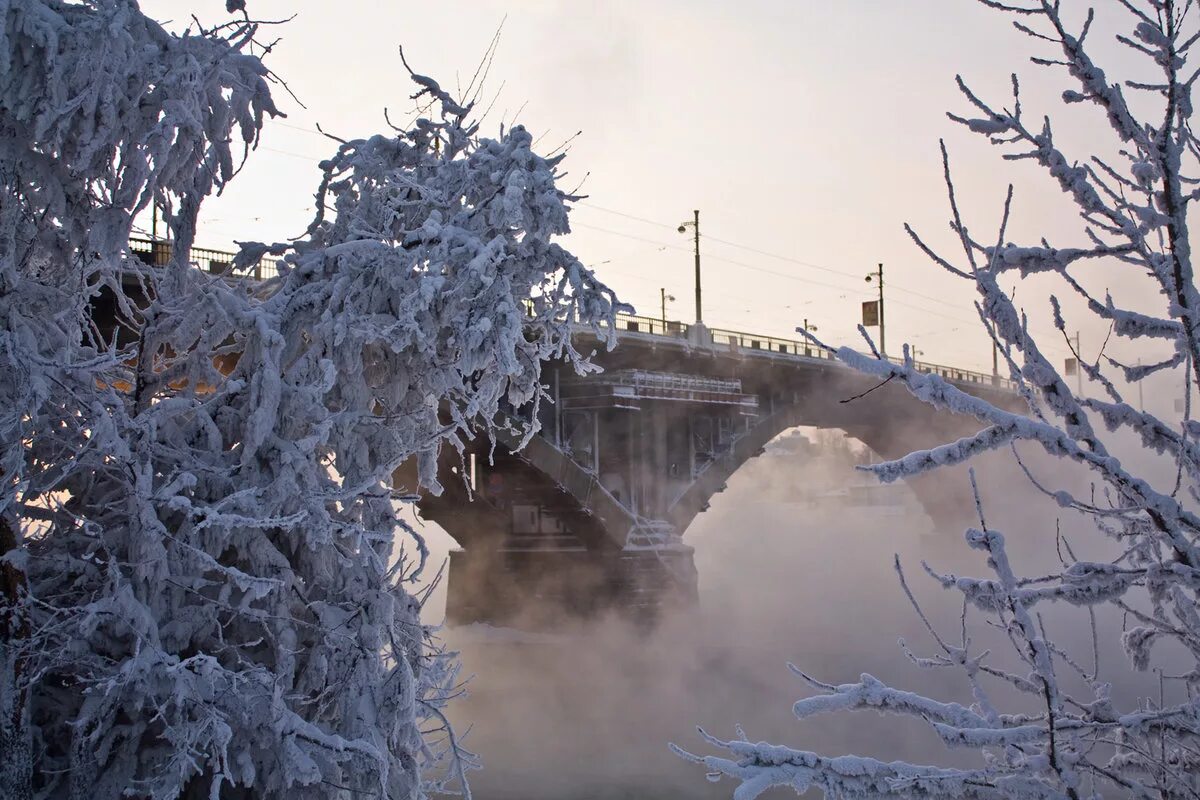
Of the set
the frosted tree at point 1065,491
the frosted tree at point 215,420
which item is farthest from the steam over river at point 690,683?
the frosted tree at point 1065,491

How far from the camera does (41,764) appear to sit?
6406 mm

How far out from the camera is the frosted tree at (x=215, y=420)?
6.04 m

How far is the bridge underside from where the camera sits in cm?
2920

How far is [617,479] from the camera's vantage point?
32.0 m

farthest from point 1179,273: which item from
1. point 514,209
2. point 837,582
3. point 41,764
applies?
point 837,582

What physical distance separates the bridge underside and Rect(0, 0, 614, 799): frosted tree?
1835 cm

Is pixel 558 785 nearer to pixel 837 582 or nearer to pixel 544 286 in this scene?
pixel 544 286

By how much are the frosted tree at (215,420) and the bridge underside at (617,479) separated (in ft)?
60.2

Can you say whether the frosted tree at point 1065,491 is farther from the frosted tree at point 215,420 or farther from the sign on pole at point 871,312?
the sign on pole at point 871,312

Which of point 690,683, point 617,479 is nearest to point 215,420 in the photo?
point 690,683

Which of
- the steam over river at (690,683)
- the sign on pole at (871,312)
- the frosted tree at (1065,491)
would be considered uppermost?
the sign on pole at (871,312)

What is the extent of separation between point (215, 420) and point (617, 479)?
981 inches

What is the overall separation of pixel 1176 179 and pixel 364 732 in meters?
5.93

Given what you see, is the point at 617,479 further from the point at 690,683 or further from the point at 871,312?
the point at 871,312
